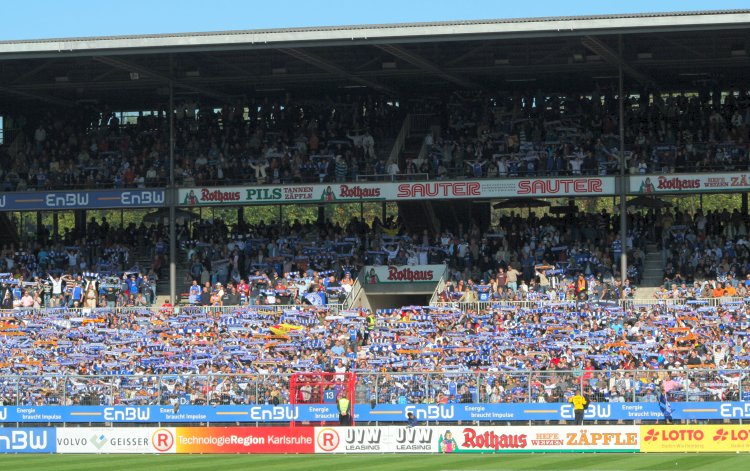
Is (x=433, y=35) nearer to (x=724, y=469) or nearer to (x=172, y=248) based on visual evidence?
(x=172, y=248)

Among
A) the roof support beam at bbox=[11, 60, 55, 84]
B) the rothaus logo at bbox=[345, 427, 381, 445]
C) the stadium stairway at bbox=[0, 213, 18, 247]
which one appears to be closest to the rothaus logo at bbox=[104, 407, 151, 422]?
the rothaus logo at bbox=[345, 427, 381, 445]

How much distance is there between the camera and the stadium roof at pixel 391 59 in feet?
125

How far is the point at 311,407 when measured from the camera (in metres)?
32.5

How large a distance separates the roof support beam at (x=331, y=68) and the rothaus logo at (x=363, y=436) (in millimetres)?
14883

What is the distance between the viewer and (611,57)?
4156 cm

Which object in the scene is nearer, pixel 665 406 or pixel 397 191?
pixel 665 406

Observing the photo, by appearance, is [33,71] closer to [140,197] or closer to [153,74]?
[153,74]

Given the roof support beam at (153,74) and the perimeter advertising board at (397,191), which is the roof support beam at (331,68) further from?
the roof support beam at (153,74)

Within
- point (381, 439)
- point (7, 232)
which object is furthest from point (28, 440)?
point (7, 232)

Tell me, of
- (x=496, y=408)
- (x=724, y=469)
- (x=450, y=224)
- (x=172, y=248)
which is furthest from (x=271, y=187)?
(x=724, y=469)

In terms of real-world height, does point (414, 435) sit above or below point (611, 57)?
below

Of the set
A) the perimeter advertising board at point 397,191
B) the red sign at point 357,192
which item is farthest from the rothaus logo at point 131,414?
the red sign at point 357,192

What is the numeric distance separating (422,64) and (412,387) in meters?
14.2

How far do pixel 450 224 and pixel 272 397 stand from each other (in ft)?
50.1
